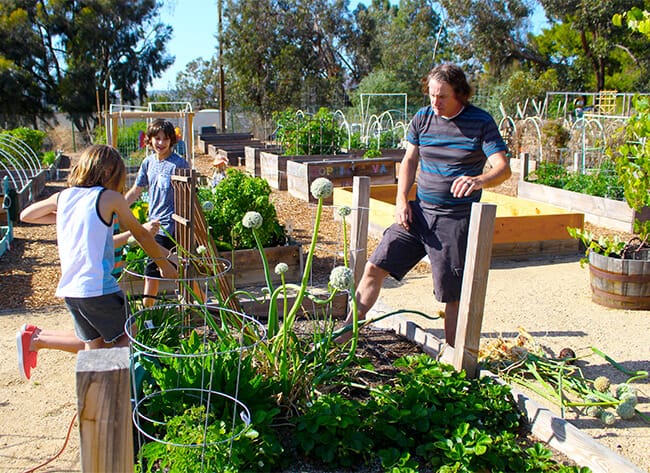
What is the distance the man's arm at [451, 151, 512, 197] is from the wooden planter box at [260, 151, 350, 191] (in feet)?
29.3

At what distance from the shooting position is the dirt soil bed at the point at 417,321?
3.14 metres

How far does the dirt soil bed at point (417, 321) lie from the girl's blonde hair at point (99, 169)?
4.11ft

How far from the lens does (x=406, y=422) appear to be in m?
2.87

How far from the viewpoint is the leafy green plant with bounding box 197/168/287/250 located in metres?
6.00

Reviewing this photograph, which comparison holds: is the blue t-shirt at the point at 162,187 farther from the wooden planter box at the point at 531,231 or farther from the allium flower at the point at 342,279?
the wooden planter box at the point at 531,231

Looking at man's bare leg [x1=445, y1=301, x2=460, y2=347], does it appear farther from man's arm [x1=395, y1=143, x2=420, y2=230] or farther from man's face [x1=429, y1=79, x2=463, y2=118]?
man's face [x1=429, y1=79, x2=463, y2=118]

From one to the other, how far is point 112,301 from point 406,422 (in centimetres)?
152

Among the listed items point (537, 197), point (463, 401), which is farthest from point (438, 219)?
point (537, 197)

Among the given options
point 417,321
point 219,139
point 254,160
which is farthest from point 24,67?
point 417,321

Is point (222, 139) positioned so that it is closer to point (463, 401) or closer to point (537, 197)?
point (537, 197)

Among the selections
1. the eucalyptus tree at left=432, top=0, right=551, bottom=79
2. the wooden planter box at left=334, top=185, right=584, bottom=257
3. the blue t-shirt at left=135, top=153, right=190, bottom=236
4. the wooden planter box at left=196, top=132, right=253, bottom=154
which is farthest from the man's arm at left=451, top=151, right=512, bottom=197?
the eucalyptus tree at left=432, top=0, right=551, bottom=79

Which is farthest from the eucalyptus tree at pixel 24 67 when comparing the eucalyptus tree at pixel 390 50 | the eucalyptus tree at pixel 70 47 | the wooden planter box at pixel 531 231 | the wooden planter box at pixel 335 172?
the wooden planter box at pixel 531 231

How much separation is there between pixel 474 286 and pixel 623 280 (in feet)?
8.49

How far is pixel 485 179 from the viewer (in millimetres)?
3363
